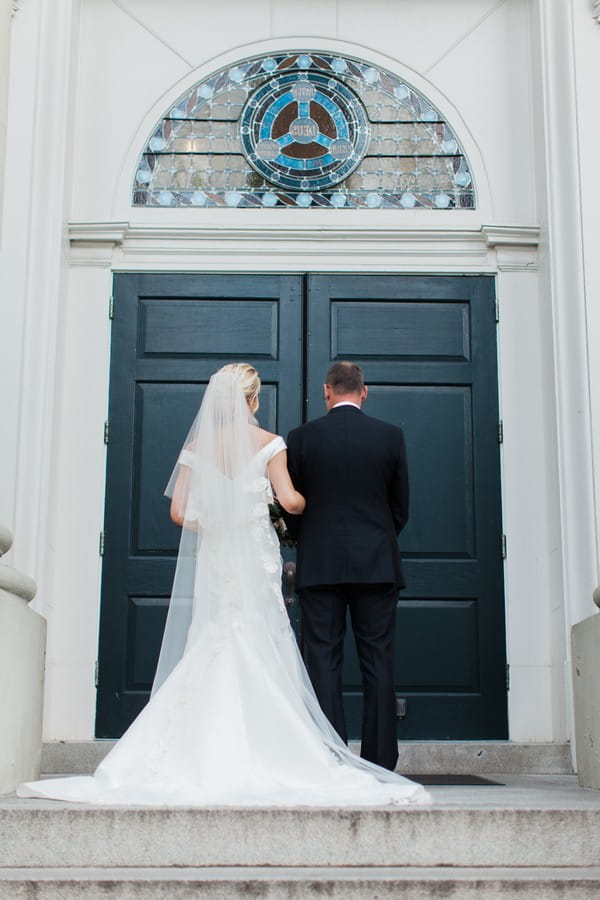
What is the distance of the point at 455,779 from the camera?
616 centimetres

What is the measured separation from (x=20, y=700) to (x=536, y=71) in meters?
4.91

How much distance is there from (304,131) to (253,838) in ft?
16.0

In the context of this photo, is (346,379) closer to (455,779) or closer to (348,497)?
(348,497)

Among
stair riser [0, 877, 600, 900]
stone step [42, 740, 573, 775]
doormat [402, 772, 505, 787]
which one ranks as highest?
stone step [42, 740, 573, 775]

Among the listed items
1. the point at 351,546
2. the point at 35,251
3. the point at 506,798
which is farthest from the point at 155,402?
the point at 506,798

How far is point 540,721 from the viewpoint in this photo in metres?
6.79

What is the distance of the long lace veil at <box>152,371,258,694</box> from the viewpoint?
209 inches

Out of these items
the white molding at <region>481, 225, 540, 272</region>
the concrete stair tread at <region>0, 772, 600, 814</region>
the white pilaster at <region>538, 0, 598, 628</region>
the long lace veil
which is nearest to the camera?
the concrete stair tread at <region>0, 772, 600, 814</region>

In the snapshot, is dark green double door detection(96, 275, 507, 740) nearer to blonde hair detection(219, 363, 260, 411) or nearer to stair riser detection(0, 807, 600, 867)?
blonde hair detection(219, 363, 260, 411)

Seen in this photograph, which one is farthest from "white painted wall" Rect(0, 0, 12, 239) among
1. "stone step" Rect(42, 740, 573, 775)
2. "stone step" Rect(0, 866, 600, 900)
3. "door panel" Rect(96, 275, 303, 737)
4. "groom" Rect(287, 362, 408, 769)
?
"stone step" Rect(0, 866, 600, 900)

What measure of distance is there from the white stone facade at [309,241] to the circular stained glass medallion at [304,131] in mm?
→ 260

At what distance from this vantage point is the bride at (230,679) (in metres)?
4.65

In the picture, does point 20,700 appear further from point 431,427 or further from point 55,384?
point 431,427

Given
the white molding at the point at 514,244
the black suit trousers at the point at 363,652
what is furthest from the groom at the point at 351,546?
the white molding at the point at 514,244
